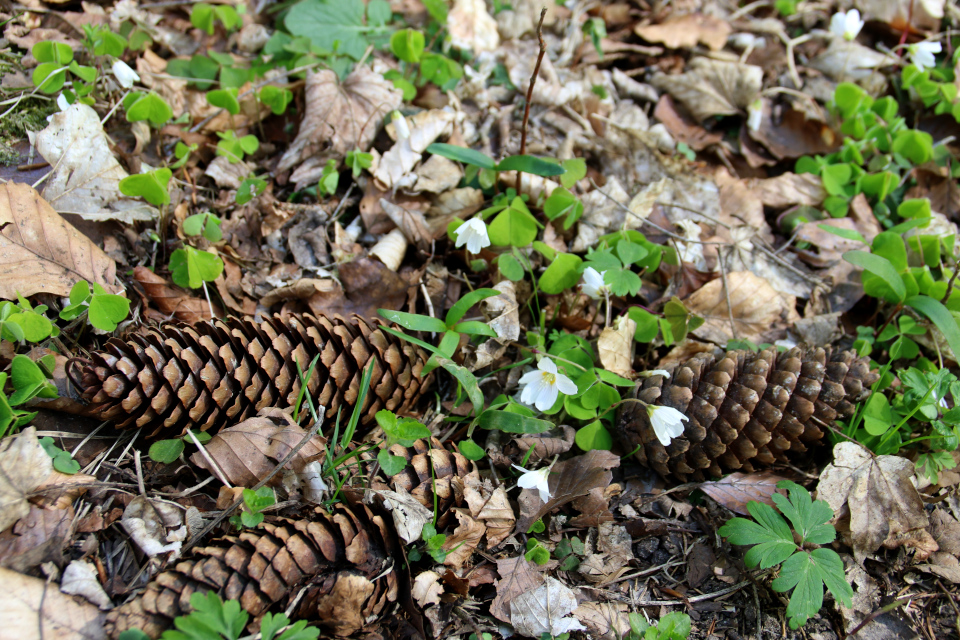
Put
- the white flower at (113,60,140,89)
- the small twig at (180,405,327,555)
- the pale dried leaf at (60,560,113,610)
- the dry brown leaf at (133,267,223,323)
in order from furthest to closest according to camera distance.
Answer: the white flower at (113,60,140,89), the dry brown leaf at (133,267,223,323), the small twig at (180,405,327,555), the pale dried leaf at (60,560,113,610)

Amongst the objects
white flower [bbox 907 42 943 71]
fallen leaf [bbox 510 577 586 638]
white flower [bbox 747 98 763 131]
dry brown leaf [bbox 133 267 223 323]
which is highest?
white flower [bbox 907 42 943 71]

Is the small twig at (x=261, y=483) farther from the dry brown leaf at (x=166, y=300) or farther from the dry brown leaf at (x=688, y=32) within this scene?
the dry brown leaf at (x=688, y=32)

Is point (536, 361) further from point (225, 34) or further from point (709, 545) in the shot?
point (225, 34)

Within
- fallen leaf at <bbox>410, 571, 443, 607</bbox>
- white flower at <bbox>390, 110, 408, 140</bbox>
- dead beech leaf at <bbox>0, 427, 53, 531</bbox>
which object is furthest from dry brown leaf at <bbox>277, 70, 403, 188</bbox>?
fallen leaf at <bbox>410, 571, 443, 607</bbox>

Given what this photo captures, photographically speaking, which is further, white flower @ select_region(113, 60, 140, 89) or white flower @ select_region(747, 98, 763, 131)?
white flower @ select_region(747, 98, 763, 131)

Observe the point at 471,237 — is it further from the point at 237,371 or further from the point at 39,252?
the point at 39,252

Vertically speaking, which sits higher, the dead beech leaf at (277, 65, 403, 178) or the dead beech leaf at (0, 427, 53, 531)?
the dead beech leaf at (277, 65, 403, 178)

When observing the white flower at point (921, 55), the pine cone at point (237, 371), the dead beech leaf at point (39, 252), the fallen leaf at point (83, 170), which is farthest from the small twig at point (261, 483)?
the white flower at point (921, 55)

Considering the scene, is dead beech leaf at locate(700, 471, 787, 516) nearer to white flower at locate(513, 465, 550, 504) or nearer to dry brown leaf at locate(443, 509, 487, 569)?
white flower at locate(513, 465, 550, 504)
